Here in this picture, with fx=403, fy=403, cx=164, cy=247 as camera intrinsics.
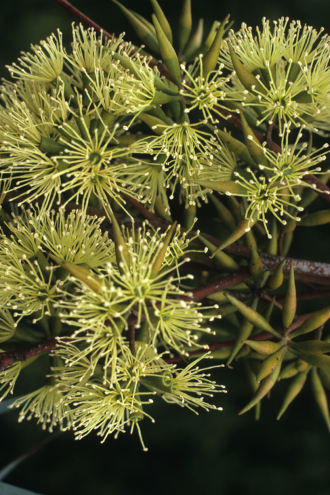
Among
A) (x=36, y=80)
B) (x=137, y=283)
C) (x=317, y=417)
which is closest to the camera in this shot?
(x=137, y=283)

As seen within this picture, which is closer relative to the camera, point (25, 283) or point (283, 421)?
point (25, 283)

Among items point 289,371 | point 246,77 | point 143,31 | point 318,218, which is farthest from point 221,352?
point 143,31

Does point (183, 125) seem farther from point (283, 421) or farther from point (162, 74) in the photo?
point (283, 421)

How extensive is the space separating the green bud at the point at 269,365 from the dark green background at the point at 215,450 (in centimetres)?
39

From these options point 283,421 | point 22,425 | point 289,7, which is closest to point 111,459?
point 22,425

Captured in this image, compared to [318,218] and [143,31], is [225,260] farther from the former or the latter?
[143,31]

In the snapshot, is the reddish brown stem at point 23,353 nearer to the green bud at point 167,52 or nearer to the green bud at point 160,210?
the green bud at point 160,210

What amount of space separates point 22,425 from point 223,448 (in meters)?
0.41

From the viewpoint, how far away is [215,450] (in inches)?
30.8

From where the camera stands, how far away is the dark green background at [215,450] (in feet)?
2.46

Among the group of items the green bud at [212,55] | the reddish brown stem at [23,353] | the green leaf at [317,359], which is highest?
the green bud at [212,55]

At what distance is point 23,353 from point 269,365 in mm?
260

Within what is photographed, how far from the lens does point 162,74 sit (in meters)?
0.52

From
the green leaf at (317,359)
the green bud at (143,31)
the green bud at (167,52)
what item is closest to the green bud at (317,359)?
the green leaf at (317,359)
